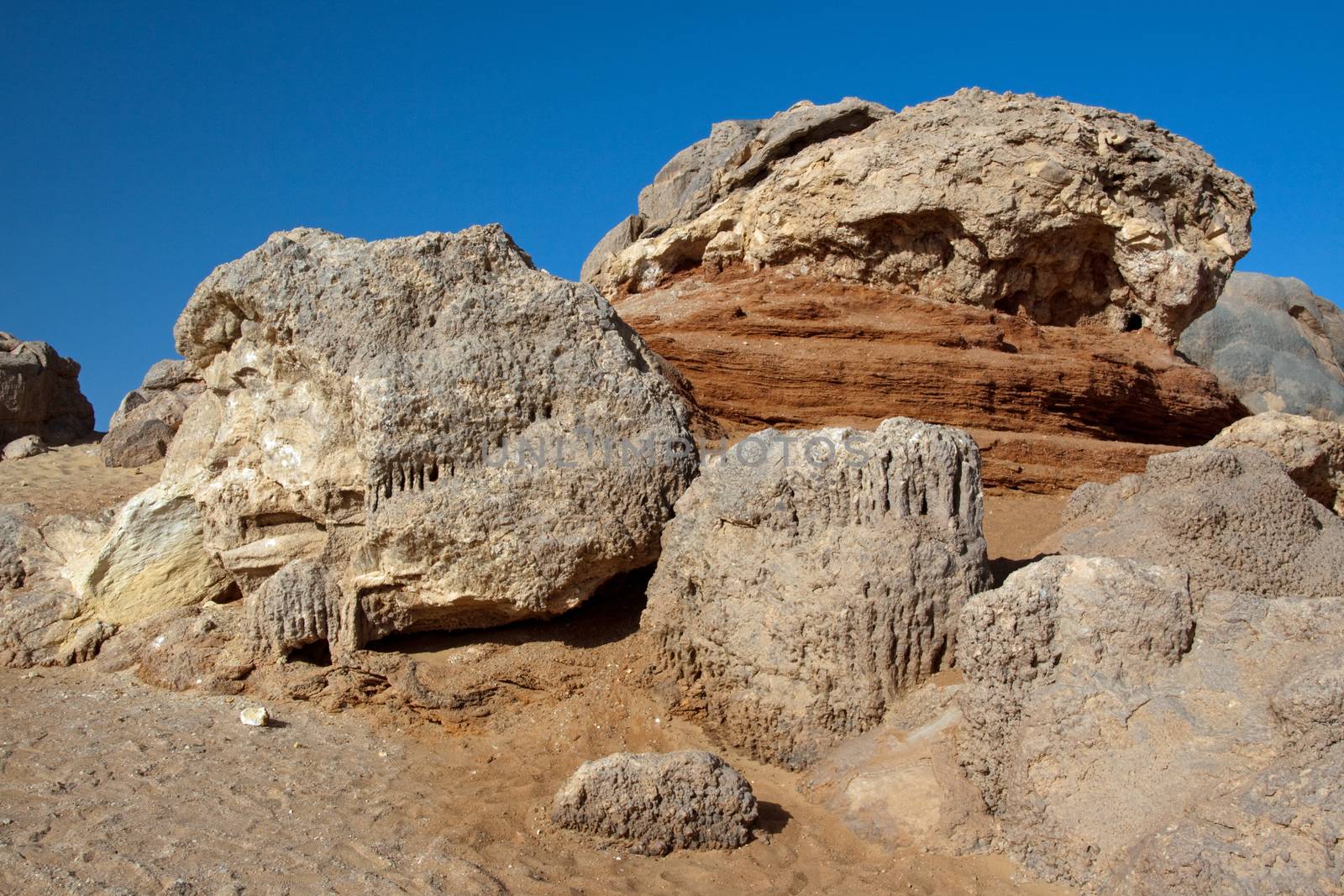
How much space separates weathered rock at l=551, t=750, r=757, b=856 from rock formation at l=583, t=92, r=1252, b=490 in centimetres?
413

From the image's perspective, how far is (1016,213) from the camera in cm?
852

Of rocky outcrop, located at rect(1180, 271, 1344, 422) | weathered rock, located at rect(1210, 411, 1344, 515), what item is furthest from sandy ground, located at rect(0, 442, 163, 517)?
rocky outcrop, located at rect(1180, 271, 1344, 422)

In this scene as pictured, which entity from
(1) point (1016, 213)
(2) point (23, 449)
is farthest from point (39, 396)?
(1) point (1016, 213)

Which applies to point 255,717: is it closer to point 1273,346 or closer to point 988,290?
point 988,290

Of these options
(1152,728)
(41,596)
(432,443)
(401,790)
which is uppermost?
(432,443)

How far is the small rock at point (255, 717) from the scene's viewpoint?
5.02m

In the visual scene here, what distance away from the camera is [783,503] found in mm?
4840

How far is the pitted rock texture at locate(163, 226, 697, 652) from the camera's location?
5254 millimetres

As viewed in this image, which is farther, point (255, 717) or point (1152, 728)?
point (255, 717)

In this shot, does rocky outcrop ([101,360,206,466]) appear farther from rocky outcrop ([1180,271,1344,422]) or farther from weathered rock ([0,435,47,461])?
rocky outcrop ([1180,271,1344,422])

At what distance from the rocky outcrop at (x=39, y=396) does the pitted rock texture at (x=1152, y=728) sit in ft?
41.2

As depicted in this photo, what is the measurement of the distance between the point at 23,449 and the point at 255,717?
26.4 ft

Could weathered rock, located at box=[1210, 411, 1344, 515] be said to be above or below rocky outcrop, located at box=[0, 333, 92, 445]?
below

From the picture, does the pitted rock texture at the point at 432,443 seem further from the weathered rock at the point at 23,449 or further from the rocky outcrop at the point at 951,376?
the weathered rock at the point at 23,449
